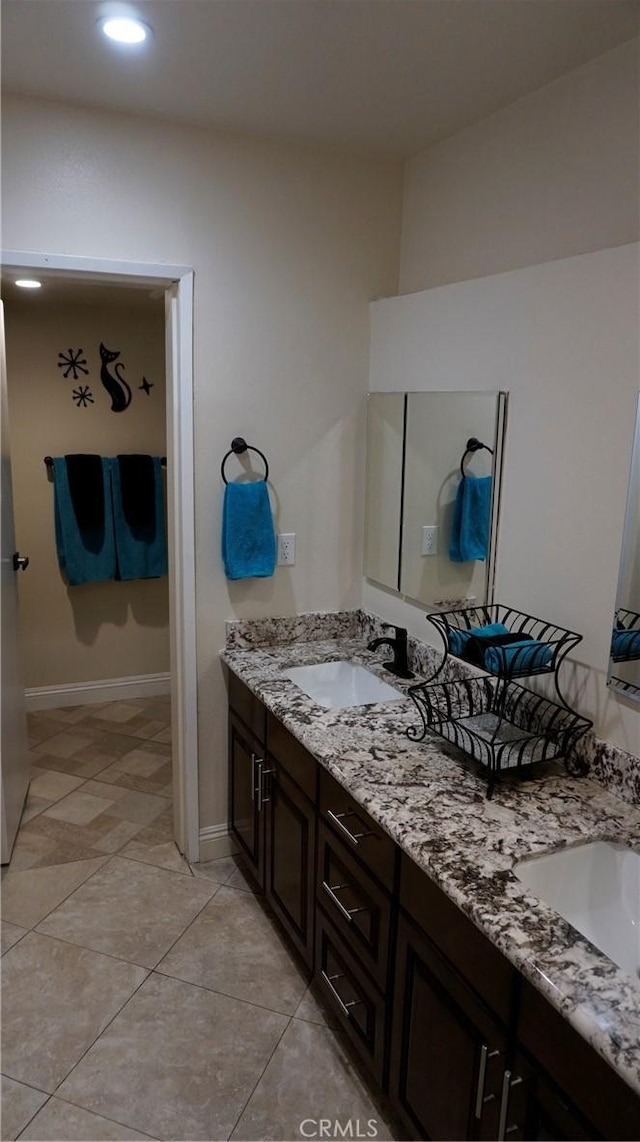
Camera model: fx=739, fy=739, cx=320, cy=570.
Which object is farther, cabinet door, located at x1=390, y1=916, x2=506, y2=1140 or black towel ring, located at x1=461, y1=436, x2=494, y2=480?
black towel ring, located at x1=461, y1=436, x2=494, y2=480

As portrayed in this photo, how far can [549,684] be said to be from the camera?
1894 millimetres

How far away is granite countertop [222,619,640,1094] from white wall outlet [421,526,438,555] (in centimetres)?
36

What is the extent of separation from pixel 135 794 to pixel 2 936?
3.06 ft

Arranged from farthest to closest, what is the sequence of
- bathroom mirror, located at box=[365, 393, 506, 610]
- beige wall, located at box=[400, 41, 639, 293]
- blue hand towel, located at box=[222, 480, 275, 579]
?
blue hand towel, located at box=[222, 480, 275, 579] < bathroom mirror, located at box=[365, 393, 506, 610] < beige wall, located at box=[400, 41, 639, 293]

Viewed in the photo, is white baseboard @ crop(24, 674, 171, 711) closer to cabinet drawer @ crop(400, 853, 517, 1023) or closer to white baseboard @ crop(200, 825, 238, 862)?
white baseboard @ crop(200, 825, 238, 862)

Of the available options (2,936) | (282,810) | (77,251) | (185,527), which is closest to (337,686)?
(282,810)

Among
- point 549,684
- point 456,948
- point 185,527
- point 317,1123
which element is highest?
point 185,527

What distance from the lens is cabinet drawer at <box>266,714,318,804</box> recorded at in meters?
2.01

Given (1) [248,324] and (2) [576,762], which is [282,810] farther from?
(1) [248,324]

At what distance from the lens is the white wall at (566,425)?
1.67 meters

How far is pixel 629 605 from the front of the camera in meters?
1.67

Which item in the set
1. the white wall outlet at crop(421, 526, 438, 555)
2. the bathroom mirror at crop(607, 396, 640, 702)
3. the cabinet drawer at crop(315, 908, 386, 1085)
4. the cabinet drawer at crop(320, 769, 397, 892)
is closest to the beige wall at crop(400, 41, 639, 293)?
the bathroom mirror at crop(607, 396, 640, 702)

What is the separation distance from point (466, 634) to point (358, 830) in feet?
1.82

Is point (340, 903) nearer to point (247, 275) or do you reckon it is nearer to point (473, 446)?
point (473, 446)
